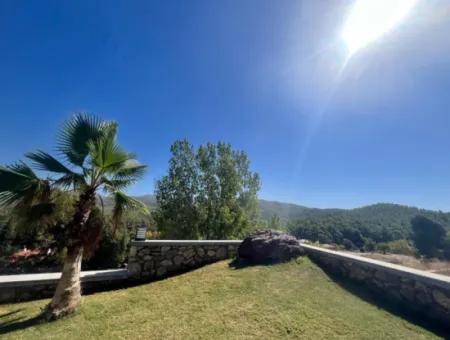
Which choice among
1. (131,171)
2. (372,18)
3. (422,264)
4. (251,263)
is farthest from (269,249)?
(372,18)

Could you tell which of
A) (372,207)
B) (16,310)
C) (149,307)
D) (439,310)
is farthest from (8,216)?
(372,207)

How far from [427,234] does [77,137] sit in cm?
5042

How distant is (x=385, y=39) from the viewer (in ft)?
17.1

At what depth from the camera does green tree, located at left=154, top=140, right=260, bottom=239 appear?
13922 millimetres

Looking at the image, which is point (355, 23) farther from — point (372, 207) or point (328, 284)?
point (372, 207)

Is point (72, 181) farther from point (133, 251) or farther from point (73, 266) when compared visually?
point (133, 251)

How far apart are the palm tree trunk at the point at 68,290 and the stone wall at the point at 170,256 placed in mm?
2252

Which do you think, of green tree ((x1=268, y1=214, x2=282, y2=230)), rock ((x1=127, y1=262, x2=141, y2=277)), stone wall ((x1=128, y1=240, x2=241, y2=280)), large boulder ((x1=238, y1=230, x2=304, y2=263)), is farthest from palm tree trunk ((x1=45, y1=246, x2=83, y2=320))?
green tree ((x1=268, y1=214, x2=282, y2=230))

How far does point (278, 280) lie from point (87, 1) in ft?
26.5

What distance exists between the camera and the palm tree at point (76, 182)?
143 inches

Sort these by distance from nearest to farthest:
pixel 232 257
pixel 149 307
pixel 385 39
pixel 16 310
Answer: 1. pixel 149 307
2. pixel 16 310
3. pixel 385 39
4. pixel 232 257

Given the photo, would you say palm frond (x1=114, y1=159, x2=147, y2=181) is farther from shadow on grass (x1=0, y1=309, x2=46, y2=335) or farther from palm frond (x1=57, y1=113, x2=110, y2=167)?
shadow on grass (x1=0, y1=309, x2=46, y2=335)

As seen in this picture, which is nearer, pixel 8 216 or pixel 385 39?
pixel 8 216

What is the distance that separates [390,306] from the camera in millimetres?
3699
